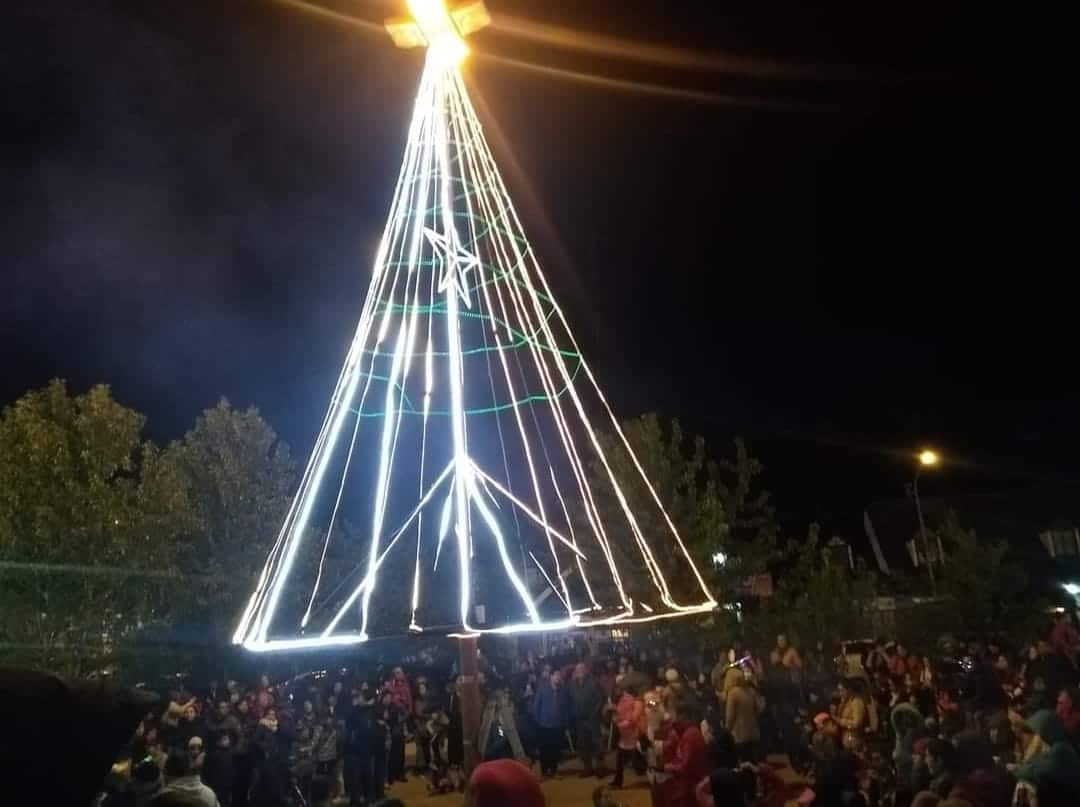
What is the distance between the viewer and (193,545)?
20359 mm

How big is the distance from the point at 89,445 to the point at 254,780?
9.33 m

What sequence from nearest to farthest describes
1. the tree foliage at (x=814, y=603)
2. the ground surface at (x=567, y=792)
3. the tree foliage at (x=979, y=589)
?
the ground surface at (x=567, y=792) → the tree foliage at (x=814, y=603) → the tree foliage at (x=979, y=589)

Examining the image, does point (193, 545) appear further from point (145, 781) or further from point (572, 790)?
point (145, 781)

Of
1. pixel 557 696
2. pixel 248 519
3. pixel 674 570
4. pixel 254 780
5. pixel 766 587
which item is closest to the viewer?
pixel 254 780

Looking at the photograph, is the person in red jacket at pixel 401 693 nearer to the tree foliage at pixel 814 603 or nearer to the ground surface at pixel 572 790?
the ground surface at pixel 572 790

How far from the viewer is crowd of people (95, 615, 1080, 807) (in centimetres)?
668

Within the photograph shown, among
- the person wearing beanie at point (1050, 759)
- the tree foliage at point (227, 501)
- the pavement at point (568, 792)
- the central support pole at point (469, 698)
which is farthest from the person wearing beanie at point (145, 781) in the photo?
the tree foliage at point (227, 501)

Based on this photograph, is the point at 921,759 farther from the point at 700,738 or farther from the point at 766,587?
the point at 766,587

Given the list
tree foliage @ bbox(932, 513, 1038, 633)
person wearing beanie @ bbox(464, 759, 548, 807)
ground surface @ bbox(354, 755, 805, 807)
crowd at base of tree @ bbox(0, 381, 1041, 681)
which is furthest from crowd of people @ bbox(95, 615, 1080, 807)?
tree foliage @ bbox(932, 513, 1038, 633)

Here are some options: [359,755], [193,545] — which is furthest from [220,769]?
[193,545]

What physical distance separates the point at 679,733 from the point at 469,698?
2.88 meters

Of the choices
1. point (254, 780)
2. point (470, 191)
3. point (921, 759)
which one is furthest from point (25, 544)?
point (921, 759)

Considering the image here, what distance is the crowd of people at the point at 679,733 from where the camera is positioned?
6680mm

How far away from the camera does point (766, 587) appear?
26.2 metres
